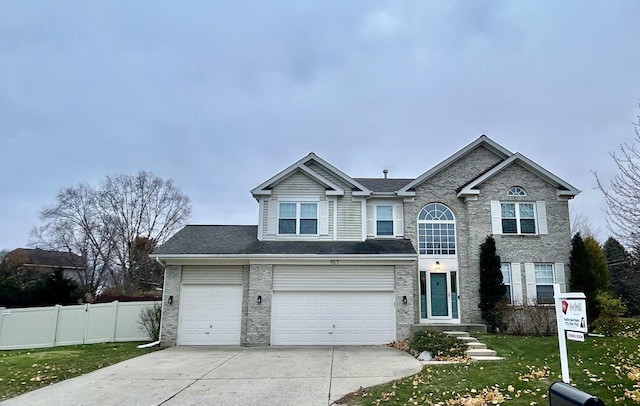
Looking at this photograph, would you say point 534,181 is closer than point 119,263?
Yes

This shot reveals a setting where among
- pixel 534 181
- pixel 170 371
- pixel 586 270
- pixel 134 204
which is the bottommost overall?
pixel 170 371

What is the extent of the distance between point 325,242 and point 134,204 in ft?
91.6

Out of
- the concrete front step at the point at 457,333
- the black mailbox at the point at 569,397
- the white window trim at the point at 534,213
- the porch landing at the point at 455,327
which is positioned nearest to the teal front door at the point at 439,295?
the porch landing at the point at 455,327

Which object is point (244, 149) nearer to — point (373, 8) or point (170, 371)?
point (373, 8)

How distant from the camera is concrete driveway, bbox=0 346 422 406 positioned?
764 cm

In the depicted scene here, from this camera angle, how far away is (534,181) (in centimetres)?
1748

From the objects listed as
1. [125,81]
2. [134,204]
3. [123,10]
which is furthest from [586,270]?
[134,204]

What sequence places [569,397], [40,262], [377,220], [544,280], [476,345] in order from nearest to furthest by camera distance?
[569,397] → [476,345] → [544,280] → [377,220] → [40,262]

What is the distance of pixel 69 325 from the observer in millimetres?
17141

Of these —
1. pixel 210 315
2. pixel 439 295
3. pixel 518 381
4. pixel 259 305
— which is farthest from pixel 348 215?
pixel 518 381

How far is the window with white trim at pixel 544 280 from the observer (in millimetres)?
16656

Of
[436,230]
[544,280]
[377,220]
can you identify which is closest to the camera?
[544,280]

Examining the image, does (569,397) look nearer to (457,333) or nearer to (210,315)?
(457,333)

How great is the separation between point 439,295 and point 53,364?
44.3 ft
